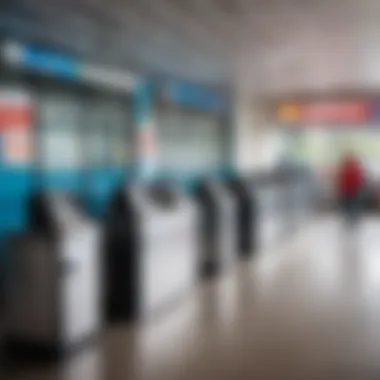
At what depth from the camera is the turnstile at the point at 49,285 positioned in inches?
188

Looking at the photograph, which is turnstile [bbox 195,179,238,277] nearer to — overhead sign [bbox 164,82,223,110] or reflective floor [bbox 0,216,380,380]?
reflective floor [bbox 0,216,380,380]

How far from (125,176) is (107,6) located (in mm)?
4231

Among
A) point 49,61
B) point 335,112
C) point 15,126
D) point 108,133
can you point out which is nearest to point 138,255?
point 15,126

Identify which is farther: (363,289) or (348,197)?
(348,197)

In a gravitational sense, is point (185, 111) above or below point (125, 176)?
above

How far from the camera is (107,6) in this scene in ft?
18.1

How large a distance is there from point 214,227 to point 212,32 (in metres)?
2.76

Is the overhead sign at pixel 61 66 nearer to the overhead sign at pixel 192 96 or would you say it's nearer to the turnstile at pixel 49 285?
the overhead sign at pixel 192 96

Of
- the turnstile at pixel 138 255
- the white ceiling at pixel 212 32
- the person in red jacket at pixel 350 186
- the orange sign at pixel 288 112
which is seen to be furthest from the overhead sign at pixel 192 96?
the turnstile at pixel 138 255

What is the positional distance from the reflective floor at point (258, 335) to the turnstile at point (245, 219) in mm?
1283

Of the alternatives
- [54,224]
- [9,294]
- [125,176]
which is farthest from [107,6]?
[125,176]

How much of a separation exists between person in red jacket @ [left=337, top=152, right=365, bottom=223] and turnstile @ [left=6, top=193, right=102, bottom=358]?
10.6 m

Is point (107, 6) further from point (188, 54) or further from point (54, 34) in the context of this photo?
point (188, 54)

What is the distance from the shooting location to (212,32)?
678cm
